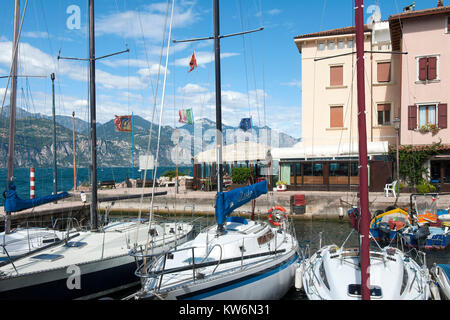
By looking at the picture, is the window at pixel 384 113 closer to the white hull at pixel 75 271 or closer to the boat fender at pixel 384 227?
the boat fender at pixel 384 227

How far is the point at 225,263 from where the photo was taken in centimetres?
938

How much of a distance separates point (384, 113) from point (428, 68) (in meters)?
4.87

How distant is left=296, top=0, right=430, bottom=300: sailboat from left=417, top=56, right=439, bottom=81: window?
68.0 feet

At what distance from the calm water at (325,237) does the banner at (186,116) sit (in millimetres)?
8591

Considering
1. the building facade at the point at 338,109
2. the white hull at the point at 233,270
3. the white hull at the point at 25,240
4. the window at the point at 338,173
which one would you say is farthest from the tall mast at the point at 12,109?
the window at the point at 338,173

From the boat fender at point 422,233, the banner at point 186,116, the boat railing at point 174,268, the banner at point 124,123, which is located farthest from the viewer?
the banner at point 186,116

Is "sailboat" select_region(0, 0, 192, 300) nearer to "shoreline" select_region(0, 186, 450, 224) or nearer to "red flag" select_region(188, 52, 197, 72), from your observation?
"red flag" select_region(188, 52, 197, 72)

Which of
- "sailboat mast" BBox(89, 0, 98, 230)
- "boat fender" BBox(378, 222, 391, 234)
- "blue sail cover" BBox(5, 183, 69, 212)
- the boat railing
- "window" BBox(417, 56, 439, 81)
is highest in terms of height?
"window" BBox(417, 56, 439, 81)

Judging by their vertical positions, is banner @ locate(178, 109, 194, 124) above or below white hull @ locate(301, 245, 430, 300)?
above

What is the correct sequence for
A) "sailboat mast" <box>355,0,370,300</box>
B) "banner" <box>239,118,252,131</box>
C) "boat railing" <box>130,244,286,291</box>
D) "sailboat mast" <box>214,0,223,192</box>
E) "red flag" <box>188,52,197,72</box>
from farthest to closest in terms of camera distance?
"banner" <box>239,118,252,131</box> < "red flag" <box>188,52,197,72</box> < "sailboat mast" <box>214,0,223,192</box> < "boat railing" <box>130,244,286,291</box> < "sailboat mast" <box>355,0,370,300</box>

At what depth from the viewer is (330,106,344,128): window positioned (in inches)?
1228

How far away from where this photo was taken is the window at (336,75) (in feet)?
102

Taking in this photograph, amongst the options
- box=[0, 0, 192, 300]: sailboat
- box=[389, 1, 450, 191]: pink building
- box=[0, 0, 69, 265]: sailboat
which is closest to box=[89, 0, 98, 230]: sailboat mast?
box=[0, 0, 192, 300]: sailboat
